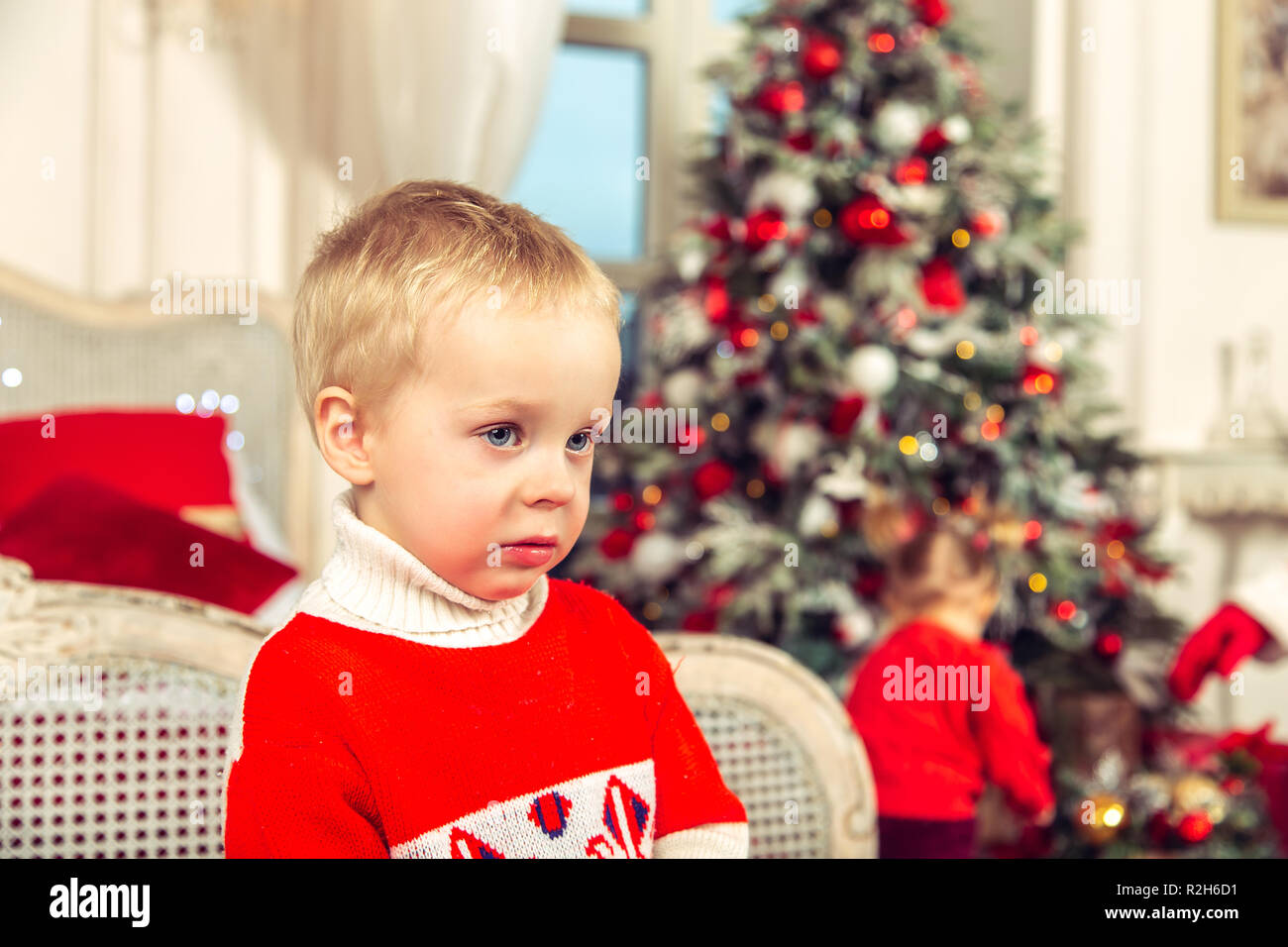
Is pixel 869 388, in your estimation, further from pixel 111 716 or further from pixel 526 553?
pixel 526 553

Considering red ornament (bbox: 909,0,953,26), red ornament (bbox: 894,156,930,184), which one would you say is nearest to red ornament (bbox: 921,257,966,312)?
red ornament (bbox: 894,156,930,184)

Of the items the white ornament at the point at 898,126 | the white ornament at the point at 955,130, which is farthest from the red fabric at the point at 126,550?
the white ornament at the point at 955,130

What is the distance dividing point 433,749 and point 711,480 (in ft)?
8.40

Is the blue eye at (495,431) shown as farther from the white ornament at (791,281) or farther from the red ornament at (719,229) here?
the red ornament at (719,229)

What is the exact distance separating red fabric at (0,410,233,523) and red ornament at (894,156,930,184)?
6.25 ft

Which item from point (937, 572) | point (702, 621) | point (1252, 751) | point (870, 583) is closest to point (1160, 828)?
point (1252, 751)

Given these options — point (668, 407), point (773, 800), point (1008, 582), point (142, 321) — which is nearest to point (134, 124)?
point (142, 321)

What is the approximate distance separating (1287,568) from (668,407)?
1.56 meters

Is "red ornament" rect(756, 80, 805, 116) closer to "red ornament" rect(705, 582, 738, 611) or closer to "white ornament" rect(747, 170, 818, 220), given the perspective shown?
"white ornament" rect(747, 170, 818, 220)

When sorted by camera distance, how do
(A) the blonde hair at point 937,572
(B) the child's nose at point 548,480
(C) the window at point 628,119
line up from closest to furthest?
1. (B) the child's nose at point 548,480
2. (A) the blonde hair at point 937,572
3. (C) the window at point 628,119

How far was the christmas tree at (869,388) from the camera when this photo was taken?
9.99ft

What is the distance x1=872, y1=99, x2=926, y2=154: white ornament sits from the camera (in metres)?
3.14

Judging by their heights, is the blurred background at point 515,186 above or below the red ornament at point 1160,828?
above

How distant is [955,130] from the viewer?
126 inches
